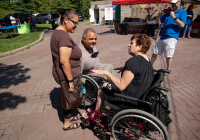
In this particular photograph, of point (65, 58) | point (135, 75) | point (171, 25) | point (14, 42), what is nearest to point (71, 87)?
point (65, 58)

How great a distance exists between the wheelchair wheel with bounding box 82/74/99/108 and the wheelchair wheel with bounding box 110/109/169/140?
0.90 metres

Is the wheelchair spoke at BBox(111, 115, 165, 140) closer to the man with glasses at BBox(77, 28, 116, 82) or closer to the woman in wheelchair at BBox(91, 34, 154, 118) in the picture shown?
the woman in wheelchair at BBox(91, 34, 154, 118)

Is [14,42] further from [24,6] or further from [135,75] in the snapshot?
[24,6]

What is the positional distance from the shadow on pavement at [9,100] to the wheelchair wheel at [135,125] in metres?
2.48

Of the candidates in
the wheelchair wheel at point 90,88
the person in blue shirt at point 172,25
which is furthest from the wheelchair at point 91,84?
the person in blue shirt at point 172,25

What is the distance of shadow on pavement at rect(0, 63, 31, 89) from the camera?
4363 mm

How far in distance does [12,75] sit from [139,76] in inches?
181

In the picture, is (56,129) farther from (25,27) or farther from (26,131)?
(25,27)

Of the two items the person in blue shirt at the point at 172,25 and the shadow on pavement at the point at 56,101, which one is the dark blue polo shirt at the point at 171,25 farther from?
the shadow on pavement at the point at 56,101

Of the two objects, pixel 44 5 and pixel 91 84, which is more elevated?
pixel 44 5

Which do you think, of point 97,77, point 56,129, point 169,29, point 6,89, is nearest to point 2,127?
point 56,129

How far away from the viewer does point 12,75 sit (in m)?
4.85

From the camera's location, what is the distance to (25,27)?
13.8 metres

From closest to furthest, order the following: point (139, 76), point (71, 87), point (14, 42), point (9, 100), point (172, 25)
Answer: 1. point (139, 76)
2. point (71, 87)
3. point (9, 100)
4. point (172, 25)
5. point (14, 42)
